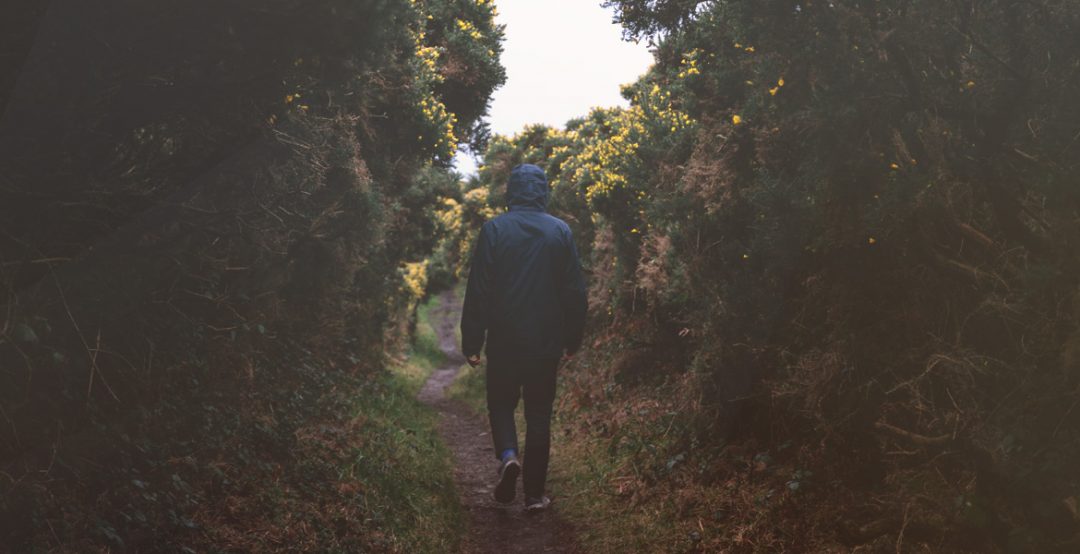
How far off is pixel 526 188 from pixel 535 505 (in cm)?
272

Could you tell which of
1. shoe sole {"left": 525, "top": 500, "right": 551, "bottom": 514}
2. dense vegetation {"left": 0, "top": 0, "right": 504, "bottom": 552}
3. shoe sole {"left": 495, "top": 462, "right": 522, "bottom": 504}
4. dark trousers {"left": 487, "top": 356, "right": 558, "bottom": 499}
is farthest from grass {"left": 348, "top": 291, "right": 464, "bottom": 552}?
dark trousers {"left": 487, "top": 356, "right": 558, "bottom": 499}

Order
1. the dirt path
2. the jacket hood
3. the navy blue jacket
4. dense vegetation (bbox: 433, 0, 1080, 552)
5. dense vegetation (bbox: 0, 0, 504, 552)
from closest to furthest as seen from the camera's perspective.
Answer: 1. dense vegetation (bbox: 433, 0, 1080, 552)
2. dense vegetation (bbox: 0, 0, 504, 552)
3. the dirt path
4. the navy blue jacket
5. the jacket hood

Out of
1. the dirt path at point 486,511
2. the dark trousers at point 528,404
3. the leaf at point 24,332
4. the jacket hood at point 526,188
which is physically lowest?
the dirt path at point 486,511

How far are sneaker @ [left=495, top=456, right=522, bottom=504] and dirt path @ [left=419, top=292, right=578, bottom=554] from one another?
18 cm

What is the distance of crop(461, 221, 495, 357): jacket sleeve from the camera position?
264 inches

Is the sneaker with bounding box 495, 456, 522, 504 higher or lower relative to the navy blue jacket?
lower

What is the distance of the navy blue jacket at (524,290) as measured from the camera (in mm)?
6680

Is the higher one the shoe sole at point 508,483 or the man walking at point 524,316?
the man walking at point 524,316

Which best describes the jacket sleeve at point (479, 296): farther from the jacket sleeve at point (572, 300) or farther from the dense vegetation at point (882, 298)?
the dense vegetation at point (882, 298)

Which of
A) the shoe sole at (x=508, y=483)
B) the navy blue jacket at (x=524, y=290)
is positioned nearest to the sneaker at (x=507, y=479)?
the shoe sole at (x=508, y=483)

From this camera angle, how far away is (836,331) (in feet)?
17.1

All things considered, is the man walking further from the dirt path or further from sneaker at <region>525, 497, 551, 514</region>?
the dirt path

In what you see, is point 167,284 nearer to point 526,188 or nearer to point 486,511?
point 526,188

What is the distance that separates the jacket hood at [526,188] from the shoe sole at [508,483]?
219 cm
